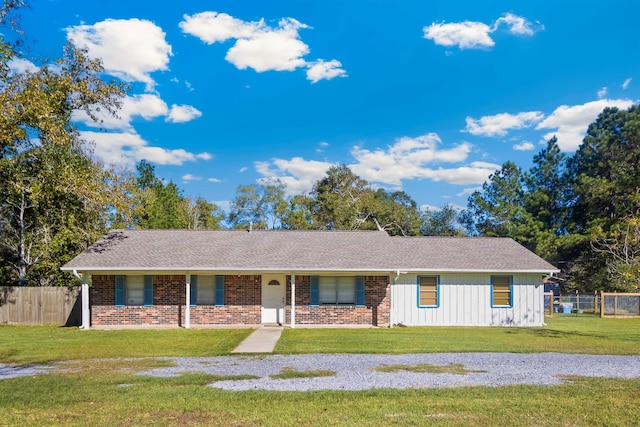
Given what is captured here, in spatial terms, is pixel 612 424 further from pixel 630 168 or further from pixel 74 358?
pixel 630 168

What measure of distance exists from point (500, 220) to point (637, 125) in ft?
36.4

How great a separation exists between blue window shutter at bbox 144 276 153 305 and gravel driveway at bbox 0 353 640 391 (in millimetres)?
8159

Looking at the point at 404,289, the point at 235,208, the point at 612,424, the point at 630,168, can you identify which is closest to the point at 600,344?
the point at 404,289

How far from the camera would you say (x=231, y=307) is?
20469 millimetres

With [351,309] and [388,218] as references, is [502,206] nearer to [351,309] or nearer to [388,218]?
[388,218]

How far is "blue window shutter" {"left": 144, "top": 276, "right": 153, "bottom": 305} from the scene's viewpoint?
20.4 meters

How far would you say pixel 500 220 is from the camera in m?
41.3

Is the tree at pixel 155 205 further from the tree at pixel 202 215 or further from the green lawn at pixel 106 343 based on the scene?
the green lawn at pixel 106 343

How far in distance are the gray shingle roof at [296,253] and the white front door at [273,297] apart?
2.66 ft

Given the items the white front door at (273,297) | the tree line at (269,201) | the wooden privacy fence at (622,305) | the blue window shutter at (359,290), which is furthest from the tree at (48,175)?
the wooden privacy fence at (622,305)

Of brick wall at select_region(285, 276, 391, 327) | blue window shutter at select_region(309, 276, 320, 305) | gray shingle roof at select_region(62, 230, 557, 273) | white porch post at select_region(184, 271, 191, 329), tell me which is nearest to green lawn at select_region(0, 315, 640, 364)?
white porch post at select_region(184, 271, 191, 329)

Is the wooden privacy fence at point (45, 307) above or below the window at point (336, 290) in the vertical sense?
below

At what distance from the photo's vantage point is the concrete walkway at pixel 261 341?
46.8ft

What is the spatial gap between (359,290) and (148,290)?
7.95 m
